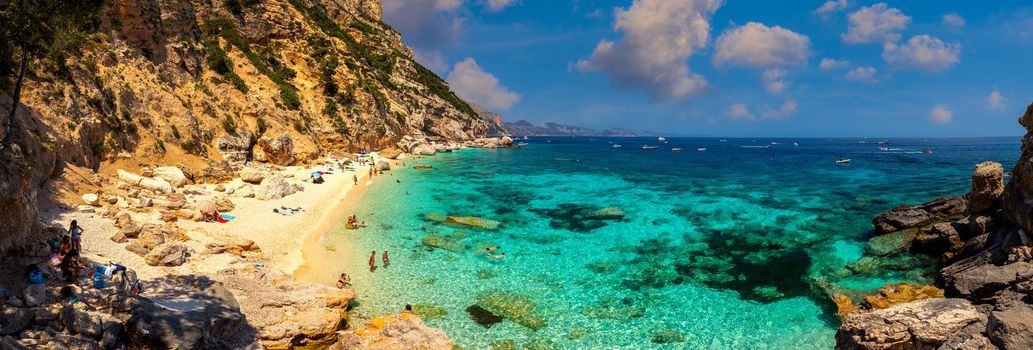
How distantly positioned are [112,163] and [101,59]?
29.6ft

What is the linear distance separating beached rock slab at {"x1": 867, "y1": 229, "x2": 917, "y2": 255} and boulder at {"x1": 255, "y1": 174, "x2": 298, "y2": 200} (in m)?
35.5

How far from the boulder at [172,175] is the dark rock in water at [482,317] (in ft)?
72.2

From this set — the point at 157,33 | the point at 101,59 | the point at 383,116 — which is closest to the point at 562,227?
the point at 101,59

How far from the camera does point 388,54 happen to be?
327 ft

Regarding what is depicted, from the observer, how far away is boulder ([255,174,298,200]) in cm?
2959

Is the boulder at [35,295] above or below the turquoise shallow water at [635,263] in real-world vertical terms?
above

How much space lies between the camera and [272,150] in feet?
136

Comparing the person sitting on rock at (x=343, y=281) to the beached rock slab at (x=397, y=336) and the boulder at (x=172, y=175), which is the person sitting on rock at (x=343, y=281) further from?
the boulder at (x=172, y=175)

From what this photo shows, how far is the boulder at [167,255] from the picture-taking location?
1631 centimetres

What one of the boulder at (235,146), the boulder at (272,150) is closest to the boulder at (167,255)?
the boulder at (235,146)

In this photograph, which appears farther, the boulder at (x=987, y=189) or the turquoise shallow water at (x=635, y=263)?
the boulder at (x=987, y=189)

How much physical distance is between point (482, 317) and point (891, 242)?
2215cm

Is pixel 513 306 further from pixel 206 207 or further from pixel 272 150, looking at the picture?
pixel 272 150

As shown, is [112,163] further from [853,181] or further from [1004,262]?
[853,181]
